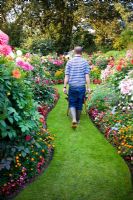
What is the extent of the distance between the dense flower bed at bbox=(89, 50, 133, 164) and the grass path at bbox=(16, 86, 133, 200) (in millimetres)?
225

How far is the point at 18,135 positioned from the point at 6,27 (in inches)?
808

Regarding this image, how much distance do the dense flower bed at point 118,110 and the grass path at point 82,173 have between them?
8.9 inches

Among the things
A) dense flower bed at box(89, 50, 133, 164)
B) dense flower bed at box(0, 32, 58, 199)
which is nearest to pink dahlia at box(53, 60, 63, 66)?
dense flower bed at box(89, 50, 133, 164)

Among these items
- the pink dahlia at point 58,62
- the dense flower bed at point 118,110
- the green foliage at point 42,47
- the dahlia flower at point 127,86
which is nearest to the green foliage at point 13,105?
the dense flower bed at point 118,110

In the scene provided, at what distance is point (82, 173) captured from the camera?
549cm

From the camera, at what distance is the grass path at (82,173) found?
16.0ft

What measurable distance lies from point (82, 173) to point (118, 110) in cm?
223

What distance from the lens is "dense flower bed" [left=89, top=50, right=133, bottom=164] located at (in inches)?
233

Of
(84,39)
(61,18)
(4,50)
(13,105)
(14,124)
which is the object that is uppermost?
(4,50)

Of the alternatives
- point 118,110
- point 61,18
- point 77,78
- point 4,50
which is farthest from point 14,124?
point 61,18

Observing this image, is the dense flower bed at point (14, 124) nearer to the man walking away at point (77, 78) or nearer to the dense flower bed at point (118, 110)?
the dense flower bed at point (118, 110)

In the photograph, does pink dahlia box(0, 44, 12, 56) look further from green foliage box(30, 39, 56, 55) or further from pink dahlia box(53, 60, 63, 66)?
green foliage box(30, 39, 56, 55)

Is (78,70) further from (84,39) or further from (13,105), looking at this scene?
(84,39)

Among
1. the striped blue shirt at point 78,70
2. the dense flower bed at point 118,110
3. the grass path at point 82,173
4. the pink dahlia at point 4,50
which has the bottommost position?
the grass path at point 82,173
